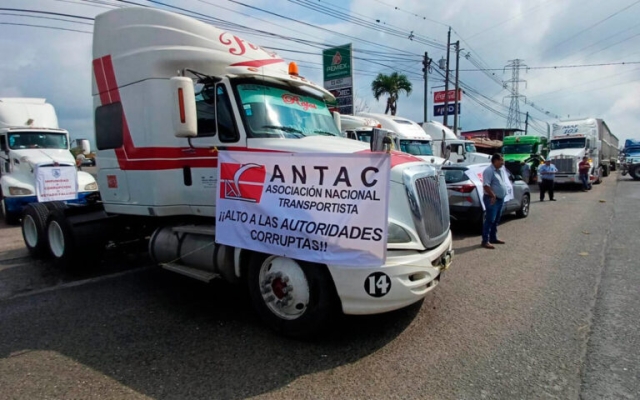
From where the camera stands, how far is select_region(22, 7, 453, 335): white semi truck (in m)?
3.76

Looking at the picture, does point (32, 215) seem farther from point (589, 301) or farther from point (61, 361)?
point (589, 301)

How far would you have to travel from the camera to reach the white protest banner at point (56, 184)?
10055 millimetres

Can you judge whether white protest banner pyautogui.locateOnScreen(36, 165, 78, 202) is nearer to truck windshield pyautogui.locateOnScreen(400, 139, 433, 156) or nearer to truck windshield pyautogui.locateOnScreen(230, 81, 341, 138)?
truck windshield pyautogui.locateOnScreen(230, 81, 341, 138)

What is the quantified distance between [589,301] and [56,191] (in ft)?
37.5

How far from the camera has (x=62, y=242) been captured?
20.9 feet

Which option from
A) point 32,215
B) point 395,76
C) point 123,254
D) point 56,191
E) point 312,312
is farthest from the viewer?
point 395,76

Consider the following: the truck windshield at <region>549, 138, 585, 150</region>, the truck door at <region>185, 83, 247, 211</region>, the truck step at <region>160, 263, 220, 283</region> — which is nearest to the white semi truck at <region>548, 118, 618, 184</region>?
the truck windshield at <region>549, 138, 585, 150</region>

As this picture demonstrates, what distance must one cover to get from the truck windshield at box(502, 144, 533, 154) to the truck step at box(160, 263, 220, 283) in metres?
26.1

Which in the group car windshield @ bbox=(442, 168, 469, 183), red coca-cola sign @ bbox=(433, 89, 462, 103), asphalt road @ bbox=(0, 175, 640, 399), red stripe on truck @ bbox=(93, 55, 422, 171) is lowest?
asphalt road @ bbox=(0, 175, 640, 399)

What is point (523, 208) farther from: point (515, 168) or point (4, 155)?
point (4, 155)

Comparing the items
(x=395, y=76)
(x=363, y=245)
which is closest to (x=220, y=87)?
(x=363, y=245)

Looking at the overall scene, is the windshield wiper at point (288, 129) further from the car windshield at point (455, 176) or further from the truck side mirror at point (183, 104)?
the car windshield at point (455, 176)

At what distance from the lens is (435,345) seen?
12.4ft

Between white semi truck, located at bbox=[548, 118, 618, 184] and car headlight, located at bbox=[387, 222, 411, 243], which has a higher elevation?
white semi truck, located at bbox=[548, 118, 618, 184]
